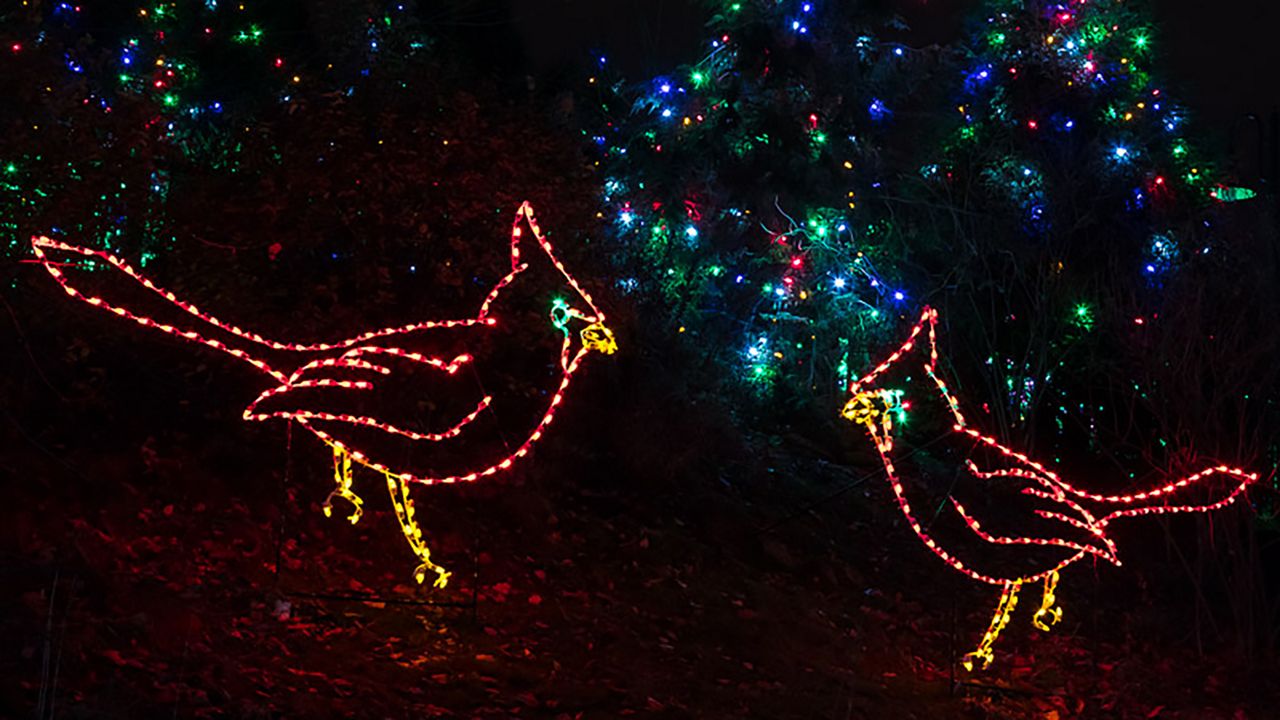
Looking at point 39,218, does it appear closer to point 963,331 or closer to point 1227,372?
point 1227,372

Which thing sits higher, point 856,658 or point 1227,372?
point 1227,372

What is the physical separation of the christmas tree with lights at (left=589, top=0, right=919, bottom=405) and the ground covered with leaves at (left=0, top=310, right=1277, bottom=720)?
4463 millimetres

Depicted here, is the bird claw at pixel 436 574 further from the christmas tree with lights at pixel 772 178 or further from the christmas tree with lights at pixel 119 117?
the christmas tree with lights at pixel 772 178

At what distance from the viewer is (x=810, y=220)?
18.8 metres

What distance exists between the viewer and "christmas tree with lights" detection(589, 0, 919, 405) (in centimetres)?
1838

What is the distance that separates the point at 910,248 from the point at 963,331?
5.16ft

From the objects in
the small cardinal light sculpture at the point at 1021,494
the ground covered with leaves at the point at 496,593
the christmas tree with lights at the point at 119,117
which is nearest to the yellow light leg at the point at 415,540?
the ground covered with leaves at the point at 496,593

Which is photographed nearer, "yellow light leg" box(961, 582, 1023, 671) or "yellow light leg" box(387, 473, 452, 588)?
"yellow light leg" box(387, 473, 452, 588)

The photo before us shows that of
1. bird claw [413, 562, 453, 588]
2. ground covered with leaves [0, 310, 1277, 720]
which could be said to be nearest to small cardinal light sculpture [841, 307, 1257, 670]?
ground covered with leaves [0, 310, 1277, 720]

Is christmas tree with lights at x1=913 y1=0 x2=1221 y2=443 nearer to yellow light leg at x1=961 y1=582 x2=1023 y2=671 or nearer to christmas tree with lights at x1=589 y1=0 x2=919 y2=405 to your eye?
christmas tree with lights at x1=589 y1=0 x2=919 y2=405

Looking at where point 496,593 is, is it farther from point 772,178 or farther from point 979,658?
point 772,178

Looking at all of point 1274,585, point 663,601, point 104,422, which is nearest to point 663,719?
point 663,601

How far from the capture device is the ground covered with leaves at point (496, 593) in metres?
7.45

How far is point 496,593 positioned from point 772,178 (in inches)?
399
